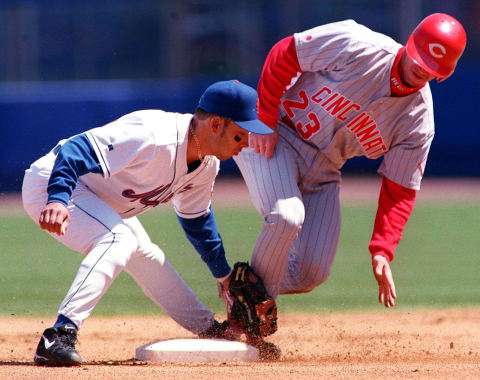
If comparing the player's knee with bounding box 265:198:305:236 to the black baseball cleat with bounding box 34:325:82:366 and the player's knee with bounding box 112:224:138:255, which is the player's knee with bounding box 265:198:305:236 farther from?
the black baseball cleat with bounding box 34:325:82:366

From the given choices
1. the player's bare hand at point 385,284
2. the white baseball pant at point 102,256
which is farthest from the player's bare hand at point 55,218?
the player's bare hand at point 385,284

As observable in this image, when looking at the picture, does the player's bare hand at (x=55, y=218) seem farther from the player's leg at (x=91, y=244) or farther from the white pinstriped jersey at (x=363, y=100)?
the white pinstriped jersey at (x=363, y=100)

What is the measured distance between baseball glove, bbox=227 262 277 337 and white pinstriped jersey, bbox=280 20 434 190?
0.88 meters

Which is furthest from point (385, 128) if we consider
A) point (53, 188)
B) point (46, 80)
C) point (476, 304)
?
point (46, 80)

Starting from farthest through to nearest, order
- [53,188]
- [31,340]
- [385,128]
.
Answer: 1. [31,340]
2. [385,128]
3. [53,188]

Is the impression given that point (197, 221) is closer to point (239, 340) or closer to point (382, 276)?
point (239, 340)

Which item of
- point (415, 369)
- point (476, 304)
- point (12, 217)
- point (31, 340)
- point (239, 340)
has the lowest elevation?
point (12, 217)

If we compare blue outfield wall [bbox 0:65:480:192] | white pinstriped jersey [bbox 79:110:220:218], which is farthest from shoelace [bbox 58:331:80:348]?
blue outfield wall [bbox 0:65:480:192]

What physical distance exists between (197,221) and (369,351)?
3.87 feet

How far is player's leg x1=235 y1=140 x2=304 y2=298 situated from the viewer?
165 inches

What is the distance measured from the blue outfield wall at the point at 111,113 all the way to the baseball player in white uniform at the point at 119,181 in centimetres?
986

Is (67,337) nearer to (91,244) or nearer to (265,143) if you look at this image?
(91,244)

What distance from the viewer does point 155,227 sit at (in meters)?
9.53

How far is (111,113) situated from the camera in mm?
13883
